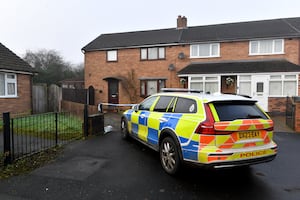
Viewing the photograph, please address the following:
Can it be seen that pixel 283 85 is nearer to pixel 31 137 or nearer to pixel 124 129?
pixel 124 129

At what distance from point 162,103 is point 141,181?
188cm

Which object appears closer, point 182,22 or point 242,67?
point 242,67

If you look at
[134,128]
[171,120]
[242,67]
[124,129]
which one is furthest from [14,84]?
[242,67]

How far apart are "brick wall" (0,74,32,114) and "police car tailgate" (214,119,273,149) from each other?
11595 mm

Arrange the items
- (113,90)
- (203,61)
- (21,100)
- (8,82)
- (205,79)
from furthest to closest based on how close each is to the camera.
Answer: (113,90) → (203,61) → (205,79) → (21,100) → (8,82)

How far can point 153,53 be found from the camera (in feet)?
50.9

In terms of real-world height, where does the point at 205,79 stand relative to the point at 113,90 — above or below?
above

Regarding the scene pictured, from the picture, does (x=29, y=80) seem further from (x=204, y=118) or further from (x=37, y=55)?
(x=37, y=55)

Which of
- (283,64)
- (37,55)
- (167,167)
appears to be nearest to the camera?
(167,167)

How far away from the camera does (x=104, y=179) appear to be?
146 inches

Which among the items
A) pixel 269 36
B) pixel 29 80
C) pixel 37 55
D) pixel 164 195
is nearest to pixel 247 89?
pixel 269 36

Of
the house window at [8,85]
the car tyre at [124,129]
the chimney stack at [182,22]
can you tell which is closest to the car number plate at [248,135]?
the car tyre at [124,129]

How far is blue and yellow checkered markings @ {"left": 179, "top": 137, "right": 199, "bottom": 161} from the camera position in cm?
334

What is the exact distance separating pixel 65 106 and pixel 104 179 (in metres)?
9.92
